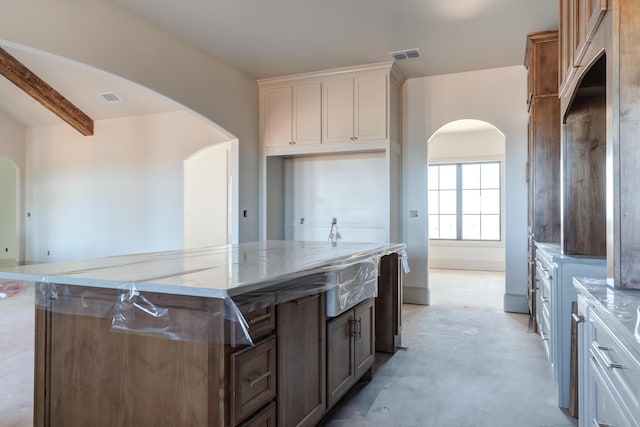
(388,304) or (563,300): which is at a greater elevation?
(563,300)

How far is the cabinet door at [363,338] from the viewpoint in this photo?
2.49 meters

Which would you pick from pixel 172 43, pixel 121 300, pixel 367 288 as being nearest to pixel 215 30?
pixel 172 43

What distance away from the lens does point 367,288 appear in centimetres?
258

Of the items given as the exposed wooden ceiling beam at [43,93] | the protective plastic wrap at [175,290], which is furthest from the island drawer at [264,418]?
the exposed wooden ceiling beam at [43,93]

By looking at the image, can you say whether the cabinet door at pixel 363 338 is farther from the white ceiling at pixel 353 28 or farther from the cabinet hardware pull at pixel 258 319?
the white ceiling at pixel 353 28

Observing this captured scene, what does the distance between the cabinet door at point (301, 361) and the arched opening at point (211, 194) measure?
5.52m

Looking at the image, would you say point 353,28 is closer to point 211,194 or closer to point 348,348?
point 348,348

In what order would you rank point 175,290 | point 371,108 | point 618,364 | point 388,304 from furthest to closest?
point 371,108 → point 388,304 → point 175,290 → point 618,364

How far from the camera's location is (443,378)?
284 centimetres

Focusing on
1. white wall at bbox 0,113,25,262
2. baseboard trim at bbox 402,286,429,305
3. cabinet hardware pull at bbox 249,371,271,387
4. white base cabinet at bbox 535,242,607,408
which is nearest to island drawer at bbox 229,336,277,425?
cabinet hardware pull at bbox 249,371,271,387

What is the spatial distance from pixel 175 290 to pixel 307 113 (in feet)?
13.6

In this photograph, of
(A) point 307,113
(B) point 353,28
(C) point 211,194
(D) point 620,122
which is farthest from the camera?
(C) point 211,194

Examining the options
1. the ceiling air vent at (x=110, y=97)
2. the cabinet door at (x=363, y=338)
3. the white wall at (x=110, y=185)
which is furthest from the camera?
the white wall at (x=110, y=185)

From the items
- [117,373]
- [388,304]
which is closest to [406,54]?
[388,304]
